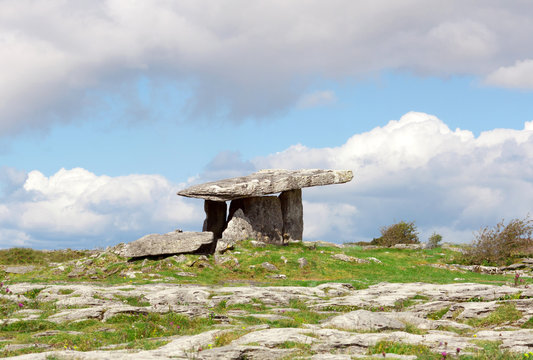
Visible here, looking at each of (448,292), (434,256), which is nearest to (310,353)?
(448,292)

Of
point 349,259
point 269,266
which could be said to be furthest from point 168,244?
point 349,259

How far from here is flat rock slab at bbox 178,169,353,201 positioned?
37312 mm

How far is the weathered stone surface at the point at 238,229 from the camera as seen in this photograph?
3678 centimetres

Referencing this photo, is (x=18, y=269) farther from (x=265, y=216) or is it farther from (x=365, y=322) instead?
(x=365, y=322)

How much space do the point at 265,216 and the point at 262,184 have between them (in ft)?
9.82

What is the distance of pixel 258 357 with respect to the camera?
11867mm

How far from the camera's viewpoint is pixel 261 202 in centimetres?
3947

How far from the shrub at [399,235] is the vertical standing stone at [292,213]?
45.0 feet

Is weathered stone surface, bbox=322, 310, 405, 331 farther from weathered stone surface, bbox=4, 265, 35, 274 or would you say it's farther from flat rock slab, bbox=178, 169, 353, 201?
weathered stone surface, bbox=4, 265, 35, 274

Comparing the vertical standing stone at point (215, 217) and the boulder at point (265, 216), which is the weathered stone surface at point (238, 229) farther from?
the vertical standing stone at point (215, 217)

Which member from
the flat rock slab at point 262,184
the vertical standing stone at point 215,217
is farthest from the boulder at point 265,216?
the vertical standing stone at point 215,217

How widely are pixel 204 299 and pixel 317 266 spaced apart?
12.9 meters

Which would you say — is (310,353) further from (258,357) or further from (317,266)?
(317,266)

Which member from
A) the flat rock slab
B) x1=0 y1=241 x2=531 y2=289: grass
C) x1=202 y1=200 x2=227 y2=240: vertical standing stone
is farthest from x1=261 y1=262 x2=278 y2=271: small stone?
x1=202 y1=200 x2=227 y2=240: vertical standing stone
